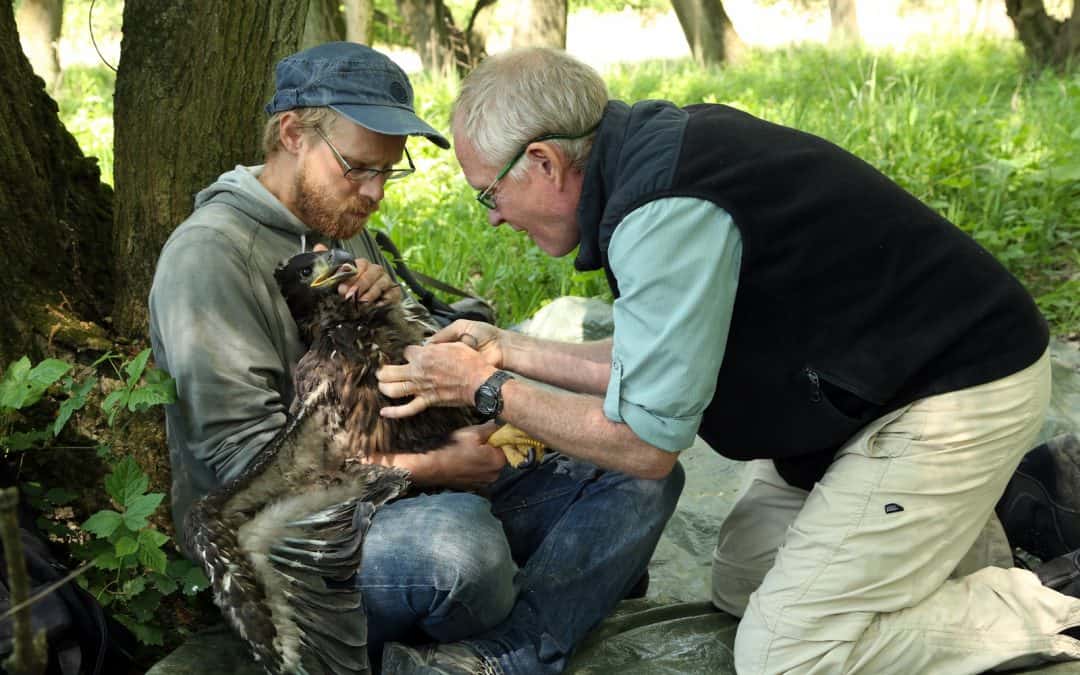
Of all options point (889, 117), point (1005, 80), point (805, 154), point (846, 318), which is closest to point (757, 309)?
point (846, 318)

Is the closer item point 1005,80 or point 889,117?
point 889,117

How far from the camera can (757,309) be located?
9.46ft

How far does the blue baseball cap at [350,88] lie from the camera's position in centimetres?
323

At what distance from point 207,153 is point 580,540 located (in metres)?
1.98

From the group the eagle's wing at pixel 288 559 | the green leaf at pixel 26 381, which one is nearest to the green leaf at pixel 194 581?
the eagle's wing at pixel 288 559

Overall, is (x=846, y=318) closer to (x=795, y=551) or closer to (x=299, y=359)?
(x=795, y=551)

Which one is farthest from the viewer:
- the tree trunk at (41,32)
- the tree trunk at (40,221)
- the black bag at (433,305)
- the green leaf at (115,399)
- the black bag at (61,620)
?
the tree trunk at (41,32)

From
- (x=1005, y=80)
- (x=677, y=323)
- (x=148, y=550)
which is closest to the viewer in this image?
(x=677, y=323)

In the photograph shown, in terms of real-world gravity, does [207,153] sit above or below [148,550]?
above

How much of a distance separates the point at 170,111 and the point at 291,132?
733 millimetres

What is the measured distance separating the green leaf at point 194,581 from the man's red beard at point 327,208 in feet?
3.75

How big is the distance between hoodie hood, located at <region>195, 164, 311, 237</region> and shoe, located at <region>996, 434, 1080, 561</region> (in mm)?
2637

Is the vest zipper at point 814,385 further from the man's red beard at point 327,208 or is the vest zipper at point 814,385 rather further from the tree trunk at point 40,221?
the tree trunk at point 40,221

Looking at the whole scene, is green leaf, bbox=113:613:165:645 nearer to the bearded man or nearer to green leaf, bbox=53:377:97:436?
the bearded man
